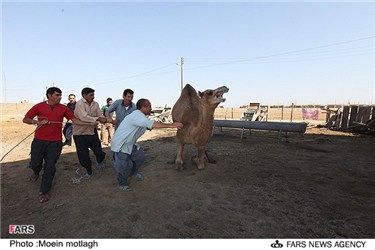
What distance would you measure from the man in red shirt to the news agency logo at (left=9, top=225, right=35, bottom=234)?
780mm

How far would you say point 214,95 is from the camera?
16.5 ft

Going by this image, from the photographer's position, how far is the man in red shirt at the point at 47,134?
396 cm

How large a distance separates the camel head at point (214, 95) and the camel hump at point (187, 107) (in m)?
0.57

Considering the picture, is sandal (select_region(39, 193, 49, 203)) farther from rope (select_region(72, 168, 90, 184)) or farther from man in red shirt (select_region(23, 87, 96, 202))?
rope (select_region(72, 168, 90, 184))

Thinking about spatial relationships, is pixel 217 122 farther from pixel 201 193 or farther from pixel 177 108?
pixel 201 193

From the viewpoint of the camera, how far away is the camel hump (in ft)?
18.6

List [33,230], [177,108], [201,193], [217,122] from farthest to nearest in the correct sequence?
[217,122] → [177,108] → [201,193] → [33,230]

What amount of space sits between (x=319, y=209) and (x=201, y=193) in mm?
1825

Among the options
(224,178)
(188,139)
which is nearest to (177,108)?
(188,139)

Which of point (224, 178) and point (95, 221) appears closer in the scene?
point (95, 221)

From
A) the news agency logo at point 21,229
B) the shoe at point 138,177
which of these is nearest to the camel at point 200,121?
the shoe at point 138,177

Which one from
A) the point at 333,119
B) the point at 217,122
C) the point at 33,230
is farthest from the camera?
the point at 333,119

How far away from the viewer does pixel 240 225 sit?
3.05m

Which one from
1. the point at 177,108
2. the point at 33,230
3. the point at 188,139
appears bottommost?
the point at 33,230
